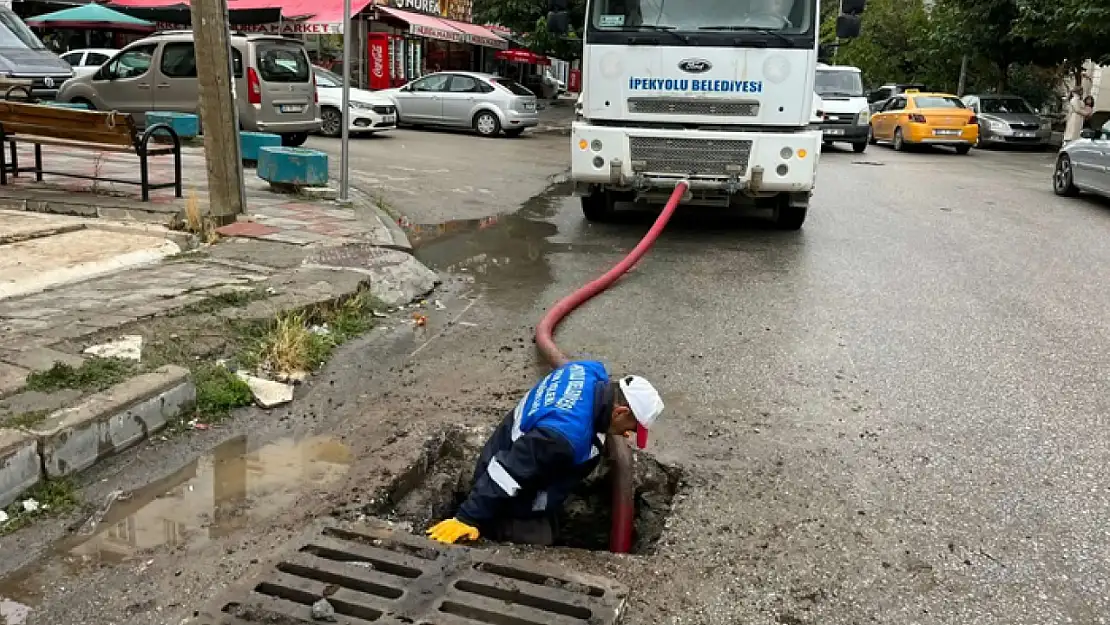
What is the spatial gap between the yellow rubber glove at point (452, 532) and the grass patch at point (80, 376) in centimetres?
190

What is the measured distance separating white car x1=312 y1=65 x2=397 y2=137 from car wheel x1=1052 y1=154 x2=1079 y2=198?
12.7 meters

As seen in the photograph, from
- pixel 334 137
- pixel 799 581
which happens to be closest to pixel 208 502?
pixel 799 581

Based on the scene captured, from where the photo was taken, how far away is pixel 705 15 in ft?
30.5

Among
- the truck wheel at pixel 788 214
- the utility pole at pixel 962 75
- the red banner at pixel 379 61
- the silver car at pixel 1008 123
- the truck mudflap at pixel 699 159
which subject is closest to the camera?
the truck mudflap at pixel 699 159

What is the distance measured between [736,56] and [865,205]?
475 cm

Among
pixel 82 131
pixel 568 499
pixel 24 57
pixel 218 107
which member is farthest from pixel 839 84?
pixel 568 499

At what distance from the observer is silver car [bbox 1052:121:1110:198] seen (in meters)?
13.1

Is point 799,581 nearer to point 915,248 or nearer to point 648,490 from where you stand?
point 648,490

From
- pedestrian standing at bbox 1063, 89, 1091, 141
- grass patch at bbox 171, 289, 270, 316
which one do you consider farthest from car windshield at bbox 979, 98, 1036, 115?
grass patch at bbox 171, 289, 270, 316

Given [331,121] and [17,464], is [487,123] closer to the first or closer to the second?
[331,121]

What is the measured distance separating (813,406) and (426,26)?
27.1m

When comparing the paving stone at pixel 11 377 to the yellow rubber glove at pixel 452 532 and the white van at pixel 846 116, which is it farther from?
the white van at pixel 846 116

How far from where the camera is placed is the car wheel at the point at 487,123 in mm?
22109

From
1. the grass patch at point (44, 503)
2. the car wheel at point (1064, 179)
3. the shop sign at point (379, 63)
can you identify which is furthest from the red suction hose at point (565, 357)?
the shop sign at point (379, 63)
